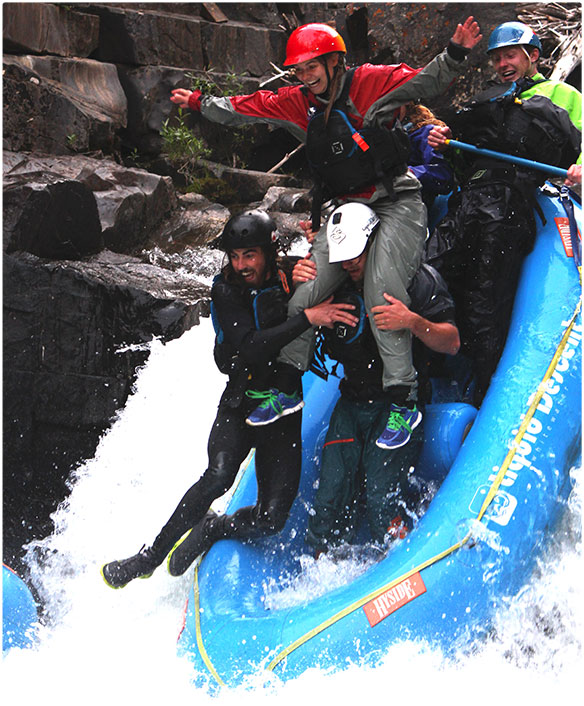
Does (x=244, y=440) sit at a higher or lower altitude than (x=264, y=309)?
lower

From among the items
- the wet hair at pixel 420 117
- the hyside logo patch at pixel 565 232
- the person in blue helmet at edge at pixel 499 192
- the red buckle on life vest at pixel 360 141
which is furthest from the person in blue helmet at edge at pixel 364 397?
the wet hair at pixel 420 117

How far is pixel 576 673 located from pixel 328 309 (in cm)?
175

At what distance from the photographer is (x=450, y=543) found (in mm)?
2938

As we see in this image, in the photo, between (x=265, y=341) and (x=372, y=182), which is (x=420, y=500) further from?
(x=372, y=182)

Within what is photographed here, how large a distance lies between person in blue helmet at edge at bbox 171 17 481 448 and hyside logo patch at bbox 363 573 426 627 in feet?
1.72

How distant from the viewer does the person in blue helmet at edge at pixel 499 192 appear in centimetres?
357

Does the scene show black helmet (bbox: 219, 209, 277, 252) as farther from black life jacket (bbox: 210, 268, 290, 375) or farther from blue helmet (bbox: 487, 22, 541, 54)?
blue helmet (bbox: 487, 22, 541, 54)

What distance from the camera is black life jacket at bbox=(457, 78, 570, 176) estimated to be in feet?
11.6

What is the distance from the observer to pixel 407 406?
3.18 meters

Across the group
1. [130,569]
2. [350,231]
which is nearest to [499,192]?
[350,231]

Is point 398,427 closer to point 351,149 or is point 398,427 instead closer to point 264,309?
point 264,309

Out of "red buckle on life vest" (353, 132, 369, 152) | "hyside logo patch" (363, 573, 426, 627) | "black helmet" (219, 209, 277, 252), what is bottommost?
"hyside logo patch" (363, 573, 426, 627)

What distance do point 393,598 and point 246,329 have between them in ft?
3.73

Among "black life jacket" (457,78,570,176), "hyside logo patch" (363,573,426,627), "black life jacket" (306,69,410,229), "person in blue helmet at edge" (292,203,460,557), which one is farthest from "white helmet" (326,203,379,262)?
"hyside logo patch" (363,573,426,627)
